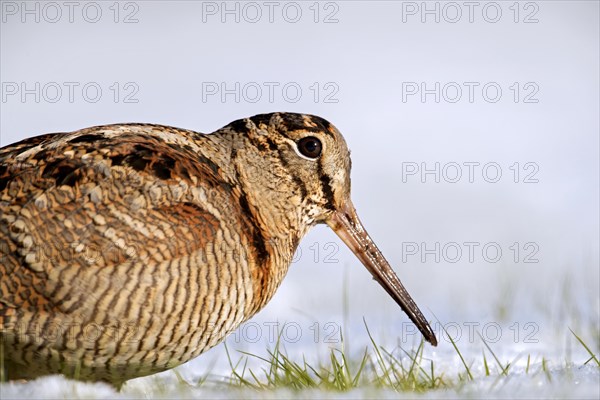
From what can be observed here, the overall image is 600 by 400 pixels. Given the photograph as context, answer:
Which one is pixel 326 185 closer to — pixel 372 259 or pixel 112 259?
pixel 372 259

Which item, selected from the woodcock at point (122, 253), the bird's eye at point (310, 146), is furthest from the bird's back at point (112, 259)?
the bird's eye at point (310, 146)

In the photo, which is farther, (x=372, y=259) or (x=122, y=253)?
(x=372, y=259)

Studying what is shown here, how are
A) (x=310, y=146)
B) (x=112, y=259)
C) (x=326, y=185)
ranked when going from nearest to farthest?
(x=112, y=259), (x=310, y=146), (x=326, y=185)

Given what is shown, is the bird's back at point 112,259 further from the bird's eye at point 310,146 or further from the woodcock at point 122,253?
the bird's eye at point 310,146

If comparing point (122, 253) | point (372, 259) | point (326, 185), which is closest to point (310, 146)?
point (326, 185)

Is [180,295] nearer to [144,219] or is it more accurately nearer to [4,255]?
[144,219]

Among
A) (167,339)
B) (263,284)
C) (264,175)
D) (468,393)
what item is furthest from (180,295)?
(468,393)
